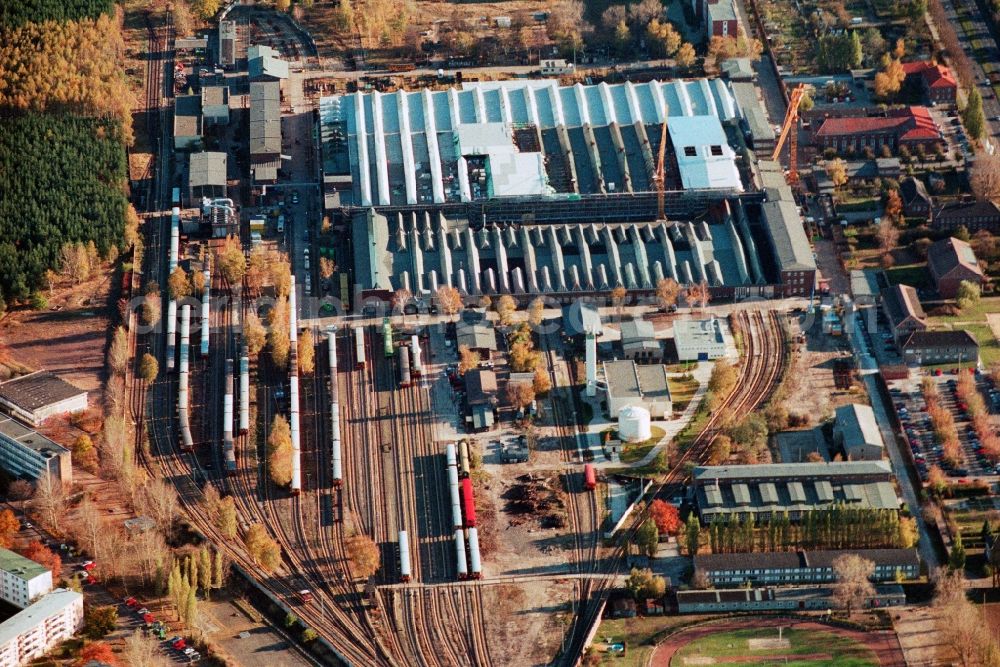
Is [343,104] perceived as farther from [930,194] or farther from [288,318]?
[930,194]

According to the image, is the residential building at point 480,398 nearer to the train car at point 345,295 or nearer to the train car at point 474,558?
the train car at point 474,558

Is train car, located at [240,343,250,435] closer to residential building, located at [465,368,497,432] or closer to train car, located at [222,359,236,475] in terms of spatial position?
train car, located at [222,359,236,475]

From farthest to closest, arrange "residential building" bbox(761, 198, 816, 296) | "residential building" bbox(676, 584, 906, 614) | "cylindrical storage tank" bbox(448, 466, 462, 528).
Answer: "residential building" bbox(761, 198, 816, 296)
"cylindrical storage tank" bbox(448, 466, 462, 528)
"residential building" bbox(676, 584, 906, 614)

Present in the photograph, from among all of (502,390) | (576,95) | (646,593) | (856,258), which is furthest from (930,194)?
(646,593)

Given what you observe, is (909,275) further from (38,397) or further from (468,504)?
(38,397)

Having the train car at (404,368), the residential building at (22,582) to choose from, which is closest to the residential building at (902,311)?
the train car at (404,368)

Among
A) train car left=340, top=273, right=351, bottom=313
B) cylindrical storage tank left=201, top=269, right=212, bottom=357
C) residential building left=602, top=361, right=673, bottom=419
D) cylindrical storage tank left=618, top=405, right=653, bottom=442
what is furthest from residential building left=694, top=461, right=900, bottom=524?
cylindrical storage tank left=201, top=269, right=212, bottom=357
